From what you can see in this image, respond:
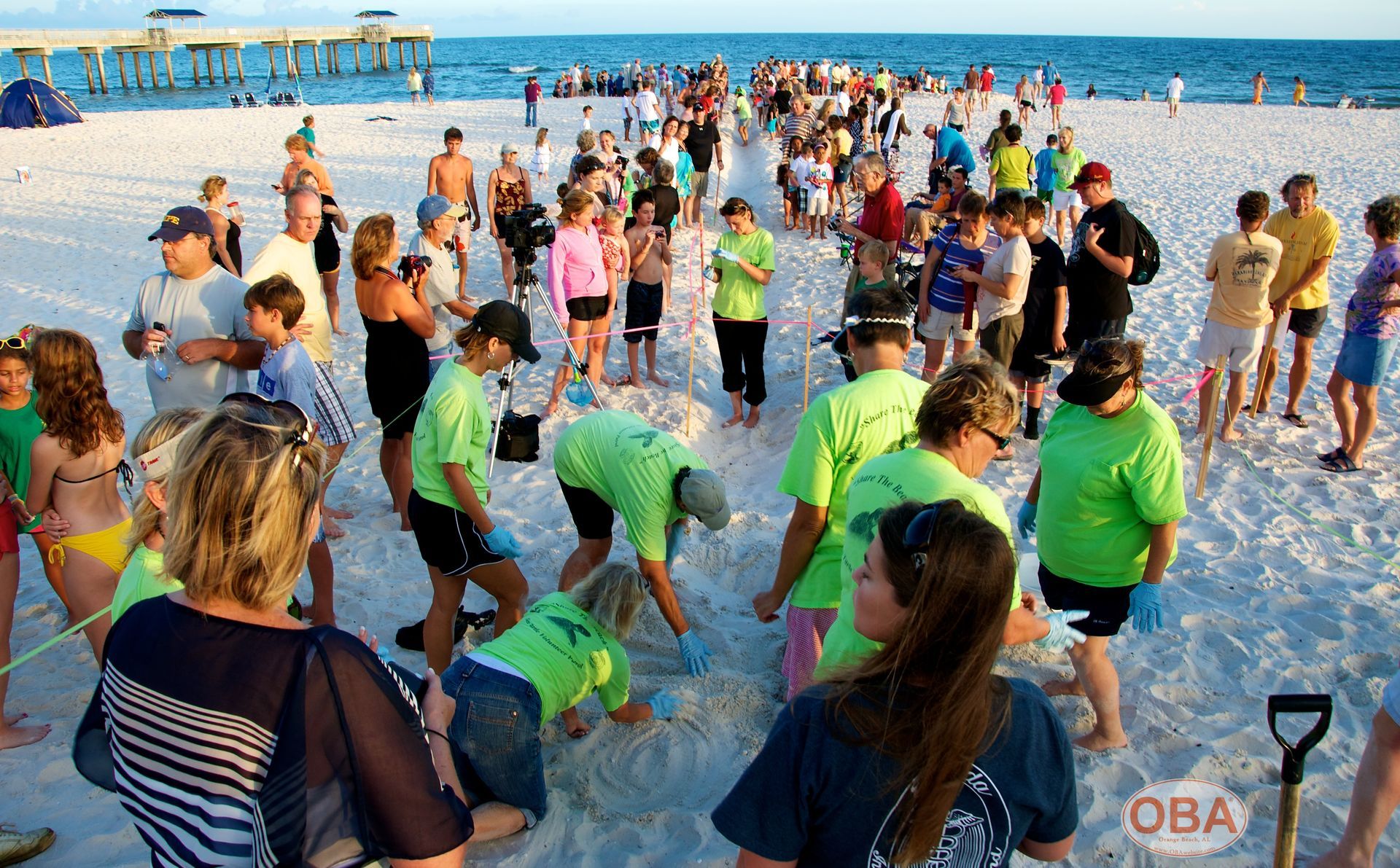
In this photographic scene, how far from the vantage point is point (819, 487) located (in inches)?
115

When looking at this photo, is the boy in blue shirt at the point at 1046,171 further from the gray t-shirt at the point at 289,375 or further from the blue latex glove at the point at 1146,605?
the gray t-shirt at the point at 289,375

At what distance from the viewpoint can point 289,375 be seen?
3863 mm

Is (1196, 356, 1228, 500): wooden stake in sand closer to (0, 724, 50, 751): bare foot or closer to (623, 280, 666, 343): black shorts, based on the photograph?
(623, 280, 666, 343): black shorts

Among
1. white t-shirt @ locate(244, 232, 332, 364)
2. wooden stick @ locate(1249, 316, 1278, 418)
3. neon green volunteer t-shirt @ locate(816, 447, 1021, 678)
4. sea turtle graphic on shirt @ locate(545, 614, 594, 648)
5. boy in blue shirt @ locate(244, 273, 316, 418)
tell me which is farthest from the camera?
wooden stick @ locate(1249, 316, 1278, 418)

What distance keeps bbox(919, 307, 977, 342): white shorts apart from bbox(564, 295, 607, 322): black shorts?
2.45 m

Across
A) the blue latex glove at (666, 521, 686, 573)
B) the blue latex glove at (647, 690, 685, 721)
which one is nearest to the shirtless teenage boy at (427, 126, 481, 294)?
the blue latex glove at (666, 521, 686, 573)

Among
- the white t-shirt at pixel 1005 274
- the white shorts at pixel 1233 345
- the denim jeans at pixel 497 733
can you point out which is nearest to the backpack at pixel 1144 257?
the white shorts at pixel 1233 345

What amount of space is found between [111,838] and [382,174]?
15.5m

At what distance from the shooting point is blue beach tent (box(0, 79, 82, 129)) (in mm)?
22094

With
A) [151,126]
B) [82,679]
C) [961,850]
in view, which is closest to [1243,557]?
[961,850]

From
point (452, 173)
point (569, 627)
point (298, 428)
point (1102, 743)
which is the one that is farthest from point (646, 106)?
point (298, 428)

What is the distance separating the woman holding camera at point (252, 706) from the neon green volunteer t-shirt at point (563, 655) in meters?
1.28

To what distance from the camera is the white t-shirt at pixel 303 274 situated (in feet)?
15.5

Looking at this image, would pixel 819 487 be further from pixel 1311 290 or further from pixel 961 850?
pixel 1311 290
